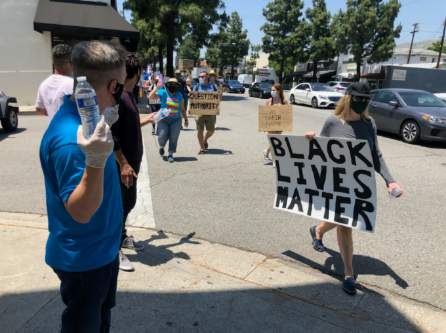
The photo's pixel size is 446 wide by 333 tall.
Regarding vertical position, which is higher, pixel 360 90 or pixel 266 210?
pixel 360 90

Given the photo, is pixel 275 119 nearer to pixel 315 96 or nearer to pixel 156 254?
pixel 156 254

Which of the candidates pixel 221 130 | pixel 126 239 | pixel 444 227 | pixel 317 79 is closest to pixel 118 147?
pixel 126 239

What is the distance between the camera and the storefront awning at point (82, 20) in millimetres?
17594

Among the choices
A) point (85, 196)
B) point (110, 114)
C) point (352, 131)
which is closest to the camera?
point (85, 196)

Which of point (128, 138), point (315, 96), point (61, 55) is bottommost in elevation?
point (315, 96)

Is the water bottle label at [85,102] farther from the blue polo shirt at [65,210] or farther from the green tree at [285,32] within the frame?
the green tree at [285,32]

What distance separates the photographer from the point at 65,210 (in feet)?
6.15

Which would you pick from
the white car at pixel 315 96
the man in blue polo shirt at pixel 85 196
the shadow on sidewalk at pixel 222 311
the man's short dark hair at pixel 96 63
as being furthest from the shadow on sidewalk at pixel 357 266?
the white car at pixel 315 96

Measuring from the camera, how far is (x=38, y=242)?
176 inches

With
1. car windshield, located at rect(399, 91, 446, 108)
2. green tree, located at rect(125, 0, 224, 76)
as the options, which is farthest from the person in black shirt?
green tree, located at rect(125, 0, 224, 76)

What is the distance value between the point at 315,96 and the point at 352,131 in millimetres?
21567

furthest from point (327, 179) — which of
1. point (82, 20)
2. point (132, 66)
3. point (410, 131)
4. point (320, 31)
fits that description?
point (320, 31)

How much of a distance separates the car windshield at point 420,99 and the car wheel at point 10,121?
11.0m

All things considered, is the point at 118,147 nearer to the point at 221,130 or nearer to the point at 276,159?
the point at 276,159
